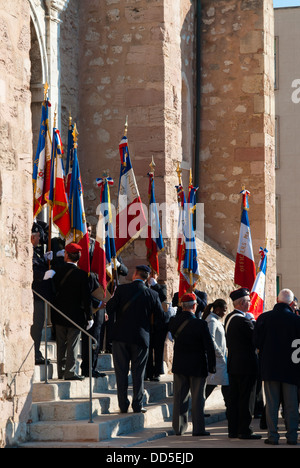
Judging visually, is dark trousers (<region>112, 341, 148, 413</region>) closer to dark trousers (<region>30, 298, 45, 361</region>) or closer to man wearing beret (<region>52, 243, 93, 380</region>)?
man wearing beret (<region>52, 243, 93, 380</region>)

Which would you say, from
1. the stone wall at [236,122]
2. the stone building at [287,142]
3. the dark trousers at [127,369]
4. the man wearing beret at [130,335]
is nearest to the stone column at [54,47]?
the man wearing beret at [130,335]

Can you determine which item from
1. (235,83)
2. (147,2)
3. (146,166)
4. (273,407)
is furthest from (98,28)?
(273,407)

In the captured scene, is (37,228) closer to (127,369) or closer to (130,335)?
(130,335)

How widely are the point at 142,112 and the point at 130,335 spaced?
5.94 m

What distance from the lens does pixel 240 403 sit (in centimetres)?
1212

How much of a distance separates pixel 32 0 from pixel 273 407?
7.99 meters

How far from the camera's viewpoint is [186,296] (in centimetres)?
1230

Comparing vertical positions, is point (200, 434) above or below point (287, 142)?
below

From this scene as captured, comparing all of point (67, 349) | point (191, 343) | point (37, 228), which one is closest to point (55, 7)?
point (37, 228)

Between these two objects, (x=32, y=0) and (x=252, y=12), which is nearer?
(x=32, y=0)

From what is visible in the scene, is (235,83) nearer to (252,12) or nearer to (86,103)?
(252,12)

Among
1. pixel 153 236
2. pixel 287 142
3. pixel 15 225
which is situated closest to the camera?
pixel 15 225

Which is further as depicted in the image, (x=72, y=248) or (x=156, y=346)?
(x=156, y=346)
